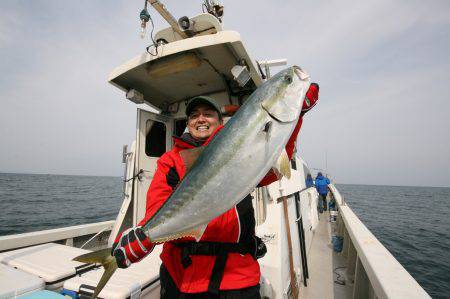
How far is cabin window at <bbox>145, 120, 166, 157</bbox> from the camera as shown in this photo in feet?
18.6

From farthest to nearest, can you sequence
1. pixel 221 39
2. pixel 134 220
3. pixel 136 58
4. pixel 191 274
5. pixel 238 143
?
pixel 134 220
pixel 136 58
pixel 221 39
pixel 191 274
pixel 238 143

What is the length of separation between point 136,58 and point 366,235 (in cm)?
520

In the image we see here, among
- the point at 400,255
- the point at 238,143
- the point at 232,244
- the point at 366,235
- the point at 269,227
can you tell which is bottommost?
the point at 400,255

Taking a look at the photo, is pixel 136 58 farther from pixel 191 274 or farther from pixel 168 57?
pixel 191 274

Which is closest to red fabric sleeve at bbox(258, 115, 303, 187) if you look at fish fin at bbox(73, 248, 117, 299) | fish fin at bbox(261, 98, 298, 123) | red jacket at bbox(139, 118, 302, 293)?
red jacket at bbox(139, 118, 302, 293)

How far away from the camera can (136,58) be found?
4051 millimetres

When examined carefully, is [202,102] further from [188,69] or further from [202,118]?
[188,69]

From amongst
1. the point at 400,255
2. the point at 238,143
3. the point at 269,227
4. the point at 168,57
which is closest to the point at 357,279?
the point at 269,227

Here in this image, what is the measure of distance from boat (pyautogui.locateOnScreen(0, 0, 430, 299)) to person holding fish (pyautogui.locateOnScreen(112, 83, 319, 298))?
821 mm

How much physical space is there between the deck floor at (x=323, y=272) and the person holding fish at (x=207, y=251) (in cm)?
371

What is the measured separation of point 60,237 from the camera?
16.9ft

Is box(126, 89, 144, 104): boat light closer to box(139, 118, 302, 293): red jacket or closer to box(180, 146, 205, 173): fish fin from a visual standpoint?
box(139, 118, 302, 293): red jacket

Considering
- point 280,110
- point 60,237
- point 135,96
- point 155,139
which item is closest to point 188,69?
point 135,96

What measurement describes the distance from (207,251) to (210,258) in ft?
0.20
